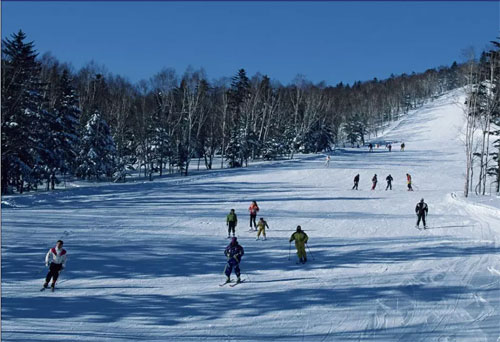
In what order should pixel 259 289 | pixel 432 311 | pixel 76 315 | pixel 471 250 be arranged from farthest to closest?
1. pixel 471 250
2. pixel 259 289
3. pixel 432 311
4. pixel 76 315

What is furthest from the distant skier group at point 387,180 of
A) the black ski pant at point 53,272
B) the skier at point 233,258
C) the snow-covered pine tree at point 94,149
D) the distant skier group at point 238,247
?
the black ski pant at point 53,272

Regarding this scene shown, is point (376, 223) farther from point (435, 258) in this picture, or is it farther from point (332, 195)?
point (332, 195)

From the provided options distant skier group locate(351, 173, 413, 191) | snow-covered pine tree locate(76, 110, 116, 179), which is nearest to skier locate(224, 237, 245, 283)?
distant skier group locate(351, 173, 413, 191)

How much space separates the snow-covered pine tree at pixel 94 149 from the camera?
42.2 metres

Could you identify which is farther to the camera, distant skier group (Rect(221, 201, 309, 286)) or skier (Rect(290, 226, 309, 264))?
skier (Rect(290, 226, 309, 264))

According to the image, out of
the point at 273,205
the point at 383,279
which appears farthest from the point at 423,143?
the point at 383,279

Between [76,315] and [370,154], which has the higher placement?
[370,154]

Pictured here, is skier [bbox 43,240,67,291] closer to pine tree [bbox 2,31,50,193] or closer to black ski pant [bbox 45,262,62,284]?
black ski pant [bbox 45,262,62,284]

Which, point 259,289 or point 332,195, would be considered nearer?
point 259,289

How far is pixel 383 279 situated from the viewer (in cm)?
1366

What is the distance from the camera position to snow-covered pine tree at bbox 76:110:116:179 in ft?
139

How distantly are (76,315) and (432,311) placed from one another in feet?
30.6

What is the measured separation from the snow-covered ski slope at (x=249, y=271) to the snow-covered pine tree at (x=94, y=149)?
1273 cm

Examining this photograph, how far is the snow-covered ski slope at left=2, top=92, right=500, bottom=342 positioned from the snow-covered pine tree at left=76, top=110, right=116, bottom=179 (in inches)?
501
